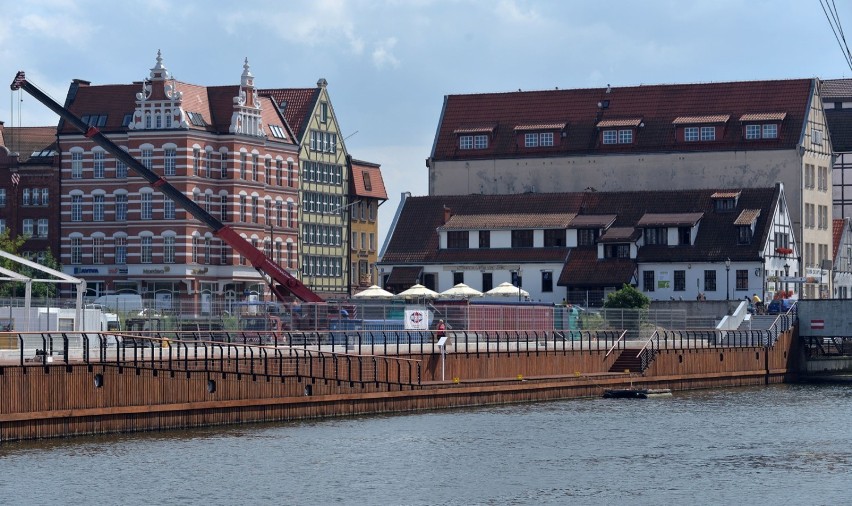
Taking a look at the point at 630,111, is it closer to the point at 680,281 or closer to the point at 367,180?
the point at 680,281

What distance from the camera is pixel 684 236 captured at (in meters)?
126

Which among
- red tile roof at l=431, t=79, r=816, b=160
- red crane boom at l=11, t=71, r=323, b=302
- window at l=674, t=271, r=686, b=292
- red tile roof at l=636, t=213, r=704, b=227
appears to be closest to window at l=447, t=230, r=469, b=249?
red tile roof at l=431, t=79, r=816, b=160

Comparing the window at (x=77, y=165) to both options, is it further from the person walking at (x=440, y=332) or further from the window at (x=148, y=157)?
the person walking at (x=440, y=332)

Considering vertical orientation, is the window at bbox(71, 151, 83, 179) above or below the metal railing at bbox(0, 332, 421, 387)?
above

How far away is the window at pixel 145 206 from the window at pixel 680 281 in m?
35.9

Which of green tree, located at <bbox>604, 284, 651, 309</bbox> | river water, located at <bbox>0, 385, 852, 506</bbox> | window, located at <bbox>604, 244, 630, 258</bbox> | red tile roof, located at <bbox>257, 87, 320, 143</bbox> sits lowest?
river water, located at <bbox>0, 385, 852, 506</bbox>

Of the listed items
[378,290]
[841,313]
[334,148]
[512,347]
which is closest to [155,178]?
[378,290]

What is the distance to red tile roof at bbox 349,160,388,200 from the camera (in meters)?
157

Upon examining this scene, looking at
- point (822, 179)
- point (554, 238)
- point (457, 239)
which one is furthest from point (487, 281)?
point (822, 179)

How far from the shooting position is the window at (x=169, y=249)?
129000 mm

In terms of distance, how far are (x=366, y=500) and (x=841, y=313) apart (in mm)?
63726

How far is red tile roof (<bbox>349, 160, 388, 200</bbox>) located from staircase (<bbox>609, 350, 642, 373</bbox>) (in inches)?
2465

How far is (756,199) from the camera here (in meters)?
127

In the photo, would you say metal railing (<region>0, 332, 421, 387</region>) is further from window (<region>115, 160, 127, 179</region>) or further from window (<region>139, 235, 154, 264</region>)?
window (<region>115, 160, 127, 179</region>)
